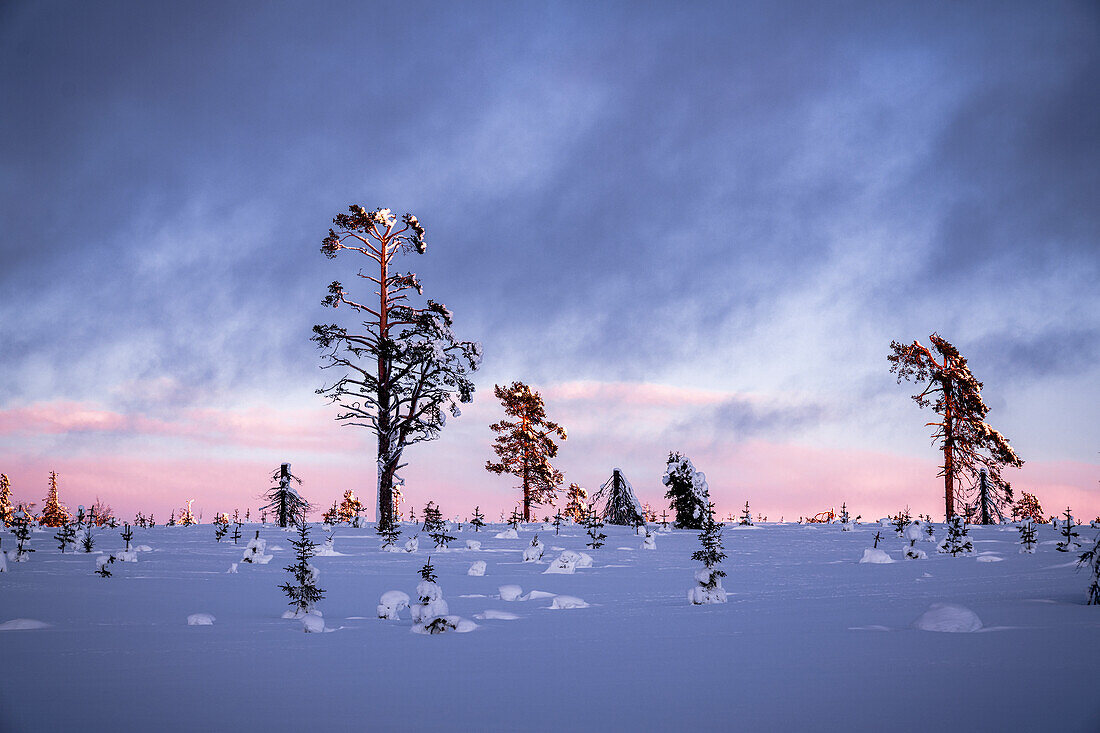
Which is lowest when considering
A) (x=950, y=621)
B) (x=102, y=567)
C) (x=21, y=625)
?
(x=102, y=567)

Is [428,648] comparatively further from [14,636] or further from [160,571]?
[160,571]

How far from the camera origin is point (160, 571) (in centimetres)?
1442

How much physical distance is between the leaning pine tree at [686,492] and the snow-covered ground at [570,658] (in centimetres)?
1362

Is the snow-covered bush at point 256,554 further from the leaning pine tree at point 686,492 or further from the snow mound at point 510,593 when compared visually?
the leaning pine tree at point 686,492

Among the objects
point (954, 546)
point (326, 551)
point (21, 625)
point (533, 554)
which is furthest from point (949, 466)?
point (21, 625)

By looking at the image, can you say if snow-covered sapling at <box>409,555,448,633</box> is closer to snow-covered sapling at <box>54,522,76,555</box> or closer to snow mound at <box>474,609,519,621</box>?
snow mound at <box>474,609,519,621</box>

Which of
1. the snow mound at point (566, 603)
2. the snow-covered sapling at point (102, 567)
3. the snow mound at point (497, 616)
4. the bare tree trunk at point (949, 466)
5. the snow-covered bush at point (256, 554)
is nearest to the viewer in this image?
the snow mound at point (497, 616)

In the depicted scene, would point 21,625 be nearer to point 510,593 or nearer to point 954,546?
point 510,593

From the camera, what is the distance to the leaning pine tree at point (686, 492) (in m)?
26.3

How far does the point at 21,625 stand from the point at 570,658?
5994 mm

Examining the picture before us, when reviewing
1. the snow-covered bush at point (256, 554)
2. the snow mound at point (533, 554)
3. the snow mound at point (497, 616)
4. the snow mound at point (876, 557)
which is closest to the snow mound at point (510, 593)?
the snow mound at point (497, 616)

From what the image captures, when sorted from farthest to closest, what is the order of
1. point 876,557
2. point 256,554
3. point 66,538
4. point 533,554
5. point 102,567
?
point 66,538
point 533,554
point 256,554
point 876,557
point 102,567

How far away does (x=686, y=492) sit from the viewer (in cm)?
2684

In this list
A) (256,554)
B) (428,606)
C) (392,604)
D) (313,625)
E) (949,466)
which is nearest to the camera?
(428,606)
